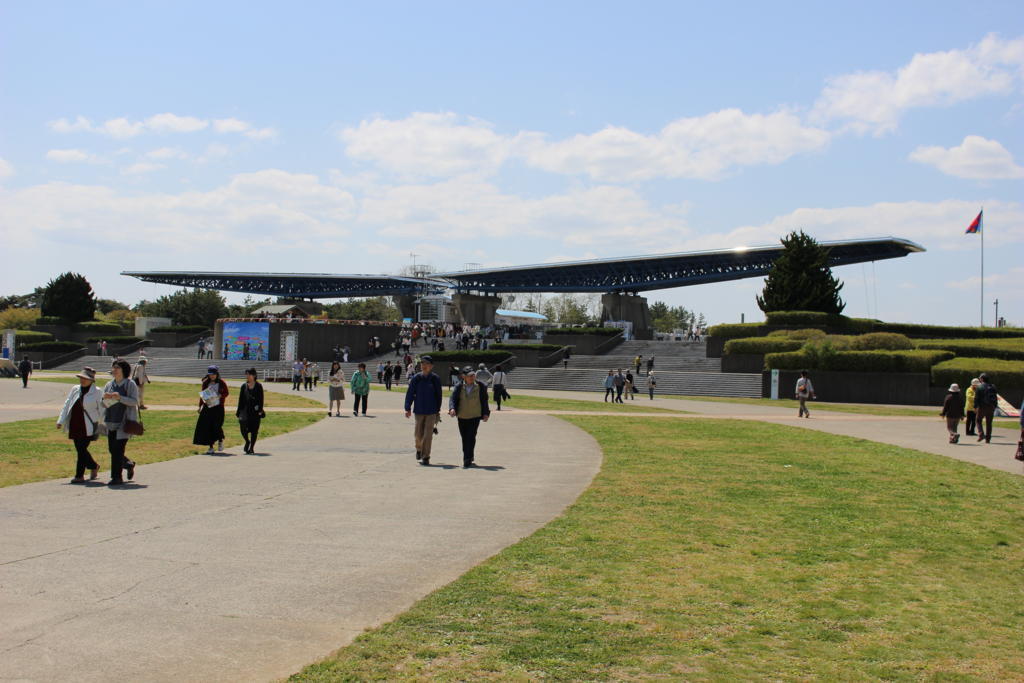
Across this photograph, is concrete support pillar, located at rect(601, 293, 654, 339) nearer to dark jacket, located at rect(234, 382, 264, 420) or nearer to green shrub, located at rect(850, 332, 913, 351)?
green shrub, located at rect(850, 332, 913, 351)

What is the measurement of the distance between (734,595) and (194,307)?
103054 millimetres

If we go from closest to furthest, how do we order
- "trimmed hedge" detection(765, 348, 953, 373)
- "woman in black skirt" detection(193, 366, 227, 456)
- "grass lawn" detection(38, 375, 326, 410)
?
"woman in black skirt" detection(193, 366, 227, 456) → "grass lawn" detection(38, 375, 326, 410) → "trimmed hedge" detection(765, 348, 953, 373)

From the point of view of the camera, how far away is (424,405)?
503 inches

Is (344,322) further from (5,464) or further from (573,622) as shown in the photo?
(573,622)

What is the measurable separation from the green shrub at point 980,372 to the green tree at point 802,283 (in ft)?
51.4

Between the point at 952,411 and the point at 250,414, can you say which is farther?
the point at 952,411

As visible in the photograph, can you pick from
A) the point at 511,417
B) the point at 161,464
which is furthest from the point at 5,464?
the point at 511,417

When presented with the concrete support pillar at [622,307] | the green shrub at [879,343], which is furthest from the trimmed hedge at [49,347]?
the green shrub at [879,343]

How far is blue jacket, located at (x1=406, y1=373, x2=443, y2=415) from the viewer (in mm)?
12773

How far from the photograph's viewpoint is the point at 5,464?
1152cm

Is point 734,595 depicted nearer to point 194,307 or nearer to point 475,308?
point 475,308

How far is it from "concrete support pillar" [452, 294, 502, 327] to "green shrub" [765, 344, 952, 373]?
58.9 meters

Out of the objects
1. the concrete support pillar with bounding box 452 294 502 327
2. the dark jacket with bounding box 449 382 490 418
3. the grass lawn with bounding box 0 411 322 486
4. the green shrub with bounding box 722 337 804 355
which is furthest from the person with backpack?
the concrete support pillar with bounding box 452 294 502 327

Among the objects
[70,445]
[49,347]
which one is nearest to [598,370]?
[70,445]
